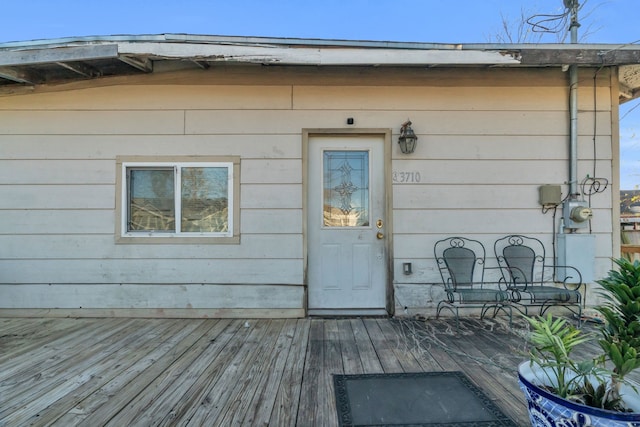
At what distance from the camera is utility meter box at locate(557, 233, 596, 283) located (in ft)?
10.9

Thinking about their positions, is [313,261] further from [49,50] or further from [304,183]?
[49,50]

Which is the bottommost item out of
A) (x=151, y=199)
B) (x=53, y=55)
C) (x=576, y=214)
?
(x=576, y=214)

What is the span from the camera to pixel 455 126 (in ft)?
11.4

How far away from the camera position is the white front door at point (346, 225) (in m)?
3.50

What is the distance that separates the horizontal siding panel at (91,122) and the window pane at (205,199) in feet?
1.67

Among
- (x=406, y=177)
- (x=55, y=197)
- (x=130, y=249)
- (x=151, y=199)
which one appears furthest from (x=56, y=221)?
(x=406, y=177)

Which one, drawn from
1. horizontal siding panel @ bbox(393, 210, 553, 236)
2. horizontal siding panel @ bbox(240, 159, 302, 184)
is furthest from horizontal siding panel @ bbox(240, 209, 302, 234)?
horizontal siding panel @ bbox(393, 210, 553, 236)

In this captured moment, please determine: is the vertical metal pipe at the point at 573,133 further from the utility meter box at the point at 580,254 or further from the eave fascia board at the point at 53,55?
the eave fascia board at the point at 53,55

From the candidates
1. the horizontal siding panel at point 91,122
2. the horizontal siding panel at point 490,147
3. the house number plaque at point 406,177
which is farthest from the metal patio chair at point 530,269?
the horizontal siding panel at point 91,122

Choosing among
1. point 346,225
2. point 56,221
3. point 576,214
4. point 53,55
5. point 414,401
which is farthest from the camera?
point 346,225

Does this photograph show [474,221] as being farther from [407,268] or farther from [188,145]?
[188,145]

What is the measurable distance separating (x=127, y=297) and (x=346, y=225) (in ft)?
7.92

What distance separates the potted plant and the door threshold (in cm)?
215

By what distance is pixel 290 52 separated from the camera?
293 cm
